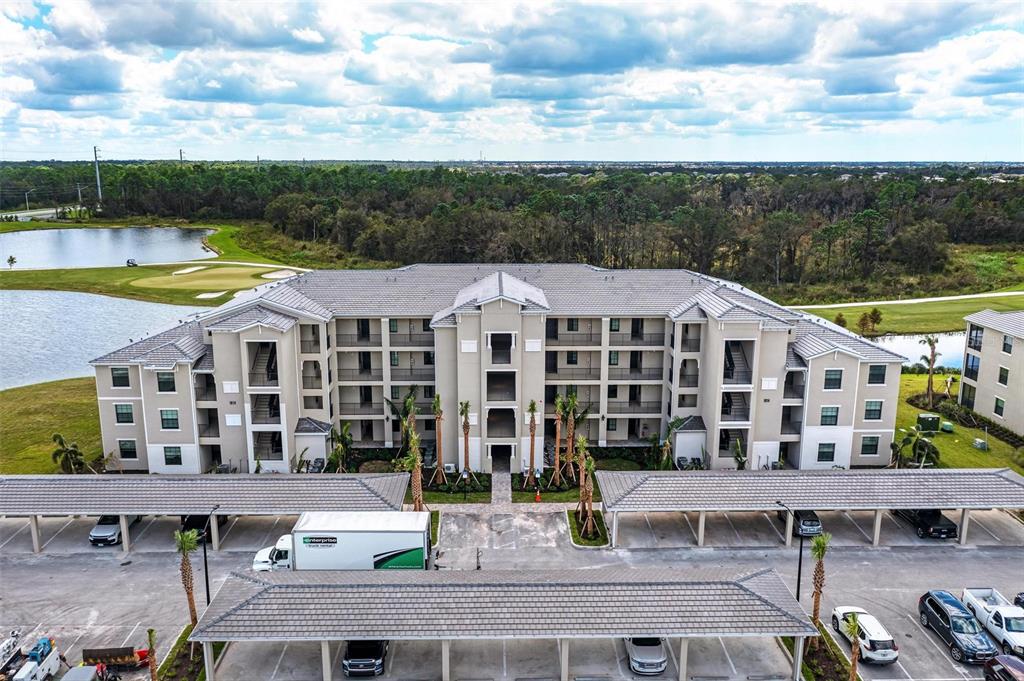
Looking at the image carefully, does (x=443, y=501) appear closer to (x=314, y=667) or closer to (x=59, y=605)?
(x=314, y=667)

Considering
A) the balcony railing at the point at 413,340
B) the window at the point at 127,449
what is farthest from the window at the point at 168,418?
the balcony railing at the point at 413,340

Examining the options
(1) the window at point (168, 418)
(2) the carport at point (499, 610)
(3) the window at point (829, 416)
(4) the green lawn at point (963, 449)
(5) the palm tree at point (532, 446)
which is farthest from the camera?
(4) the green lawn at point (963, 449)

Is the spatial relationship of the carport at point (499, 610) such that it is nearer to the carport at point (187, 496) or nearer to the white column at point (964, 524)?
the carport at point (187, 496)

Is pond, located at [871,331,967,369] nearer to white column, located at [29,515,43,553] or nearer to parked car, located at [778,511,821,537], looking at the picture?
parked car, located at [778,511,821,537]

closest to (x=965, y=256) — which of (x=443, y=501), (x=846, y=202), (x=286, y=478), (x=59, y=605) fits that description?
(x=846, y=202)

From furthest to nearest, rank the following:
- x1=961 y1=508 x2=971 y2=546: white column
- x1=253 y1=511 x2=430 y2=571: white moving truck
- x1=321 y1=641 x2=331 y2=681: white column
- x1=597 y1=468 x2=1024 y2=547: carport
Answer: x1=961 y1=508 x2=971 y2=546: white column, x1=597 y1=468 x2=1024 y2=547: carport, x1=253 y1=511 x2=430 y2=571: white moving truck, x1=321 y1=641 x2=331 y2=681: white column

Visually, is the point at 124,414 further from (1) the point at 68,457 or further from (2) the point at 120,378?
(1) the point at 68,457

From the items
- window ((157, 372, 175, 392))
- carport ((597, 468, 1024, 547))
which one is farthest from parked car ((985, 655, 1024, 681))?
window ((157, 372, 175, 392))
